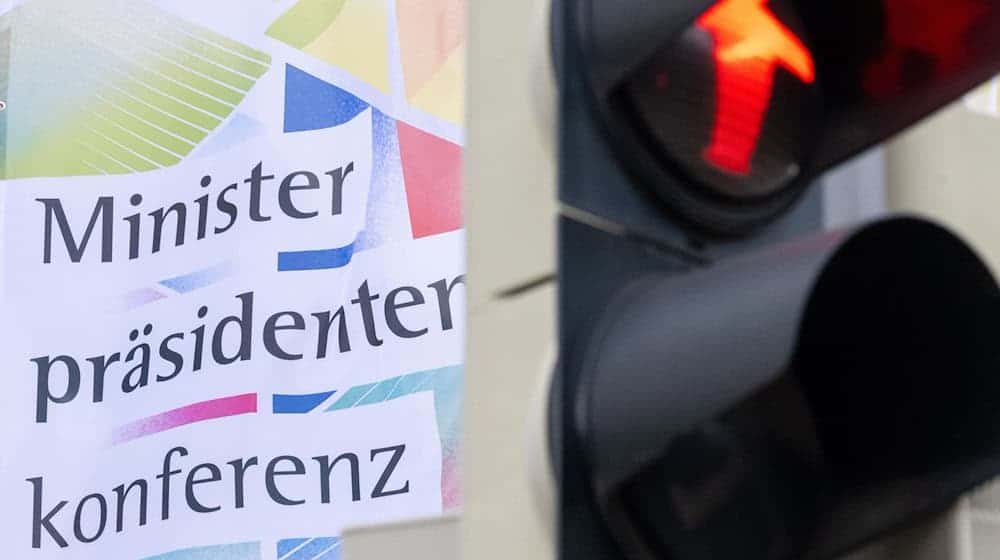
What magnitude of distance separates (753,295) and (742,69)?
0.44m

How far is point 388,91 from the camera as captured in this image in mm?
8586

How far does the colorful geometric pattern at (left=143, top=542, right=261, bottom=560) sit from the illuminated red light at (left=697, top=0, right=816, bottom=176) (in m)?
6.14

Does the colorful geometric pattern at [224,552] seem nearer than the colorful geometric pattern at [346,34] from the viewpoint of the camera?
Yes

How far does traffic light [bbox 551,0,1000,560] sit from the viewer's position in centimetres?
184

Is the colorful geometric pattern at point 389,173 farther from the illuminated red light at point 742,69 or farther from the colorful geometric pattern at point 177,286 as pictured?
the illuminated red light at point 742,69

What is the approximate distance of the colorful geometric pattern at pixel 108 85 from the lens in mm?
8742

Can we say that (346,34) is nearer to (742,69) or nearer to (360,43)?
(360,43)

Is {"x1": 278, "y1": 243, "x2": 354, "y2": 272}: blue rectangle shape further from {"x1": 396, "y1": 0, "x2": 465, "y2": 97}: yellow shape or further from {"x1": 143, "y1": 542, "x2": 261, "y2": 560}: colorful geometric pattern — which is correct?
{"x1": 143, "y1": 542, "x2": 261, "y2": 560}: colorful geometric pattern

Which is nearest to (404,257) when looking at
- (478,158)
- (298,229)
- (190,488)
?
(298,229)

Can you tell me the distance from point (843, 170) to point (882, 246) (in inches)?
23.3

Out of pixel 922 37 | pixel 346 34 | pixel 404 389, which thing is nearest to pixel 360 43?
pixel 346 34

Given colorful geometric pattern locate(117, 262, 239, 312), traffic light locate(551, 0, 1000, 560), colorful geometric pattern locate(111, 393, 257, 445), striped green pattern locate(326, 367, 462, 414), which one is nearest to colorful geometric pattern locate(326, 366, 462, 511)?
striped green pattern locate(326, 367, 462, 414)

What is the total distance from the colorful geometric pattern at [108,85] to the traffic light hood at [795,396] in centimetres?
691

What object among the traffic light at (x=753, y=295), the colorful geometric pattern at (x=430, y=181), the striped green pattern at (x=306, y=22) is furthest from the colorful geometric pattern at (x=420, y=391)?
the traffic light at (x=753, y=295)
